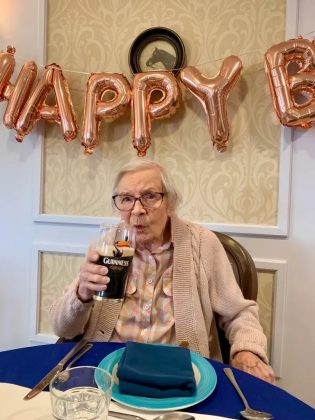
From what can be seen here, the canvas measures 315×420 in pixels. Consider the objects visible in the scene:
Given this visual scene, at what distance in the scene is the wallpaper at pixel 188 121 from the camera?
170cm

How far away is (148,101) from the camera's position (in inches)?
66.3

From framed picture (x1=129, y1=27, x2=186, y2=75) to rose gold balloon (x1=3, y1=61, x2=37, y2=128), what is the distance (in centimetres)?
52

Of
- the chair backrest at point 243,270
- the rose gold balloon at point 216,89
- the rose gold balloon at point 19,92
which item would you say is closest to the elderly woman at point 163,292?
the chair backrest at point 243,270

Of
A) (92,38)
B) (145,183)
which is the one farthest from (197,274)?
(92,38)

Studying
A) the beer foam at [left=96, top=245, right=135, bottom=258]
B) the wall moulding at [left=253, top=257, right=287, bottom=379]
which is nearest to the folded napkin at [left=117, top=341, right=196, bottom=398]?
the beer foam at [left=96, top=245, right=135, bottom=258]

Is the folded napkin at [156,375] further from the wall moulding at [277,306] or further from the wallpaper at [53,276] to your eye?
the wallpaper at [53,276]

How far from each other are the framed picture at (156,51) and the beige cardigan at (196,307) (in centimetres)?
91

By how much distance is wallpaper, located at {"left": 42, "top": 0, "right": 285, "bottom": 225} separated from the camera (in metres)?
1.70

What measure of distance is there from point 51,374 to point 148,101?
129 cm

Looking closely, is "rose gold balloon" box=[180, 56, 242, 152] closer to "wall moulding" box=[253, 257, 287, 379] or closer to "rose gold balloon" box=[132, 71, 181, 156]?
"rose gold balloon" box=[132, 71, 181, 156]

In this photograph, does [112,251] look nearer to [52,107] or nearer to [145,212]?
[145,212]

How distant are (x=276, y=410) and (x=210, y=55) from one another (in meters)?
1.59

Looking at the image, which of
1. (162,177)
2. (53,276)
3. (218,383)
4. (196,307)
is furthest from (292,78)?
(53,276)

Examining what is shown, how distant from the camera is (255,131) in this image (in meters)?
1.71
